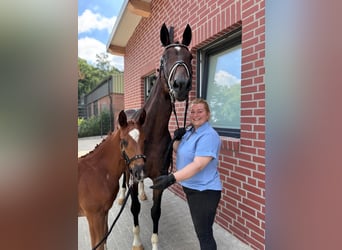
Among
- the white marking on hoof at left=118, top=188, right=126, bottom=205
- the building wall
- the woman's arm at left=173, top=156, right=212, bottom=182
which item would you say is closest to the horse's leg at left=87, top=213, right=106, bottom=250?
the woman's arm at left=173, top=156, right=212, bottom=182

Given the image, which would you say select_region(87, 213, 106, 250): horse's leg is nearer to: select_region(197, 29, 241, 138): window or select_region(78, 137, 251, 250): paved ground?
select_region(78, 137, 251, 250): paved ground

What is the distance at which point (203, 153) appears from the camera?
1.92 m

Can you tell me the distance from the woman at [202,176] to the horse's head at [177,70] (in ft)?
0.80

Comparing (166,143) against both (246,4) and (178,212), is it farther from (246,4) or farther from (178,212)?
(246,4)

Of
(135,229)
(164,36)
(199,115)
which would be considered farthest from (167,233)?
(164,36)

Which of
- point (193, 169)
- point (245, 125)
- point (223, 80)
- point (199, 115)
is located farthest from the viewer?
point (223, 80)

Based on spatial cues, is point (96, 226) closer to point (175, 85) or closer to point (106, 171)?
point (106, 171)

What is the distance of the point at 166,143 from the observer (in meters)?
2.89

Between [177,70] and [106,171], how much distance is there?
1105 millimetres

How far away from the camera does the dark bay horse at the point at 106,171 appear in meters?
1.99

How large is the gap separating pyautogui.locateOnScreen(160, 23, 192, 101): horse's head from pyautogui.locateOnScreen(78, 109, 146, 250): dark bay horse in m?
0.40

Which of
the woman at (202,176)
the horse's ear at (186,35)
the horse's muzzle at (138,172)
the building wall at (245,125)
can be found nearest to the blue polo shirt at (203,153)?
the woman at (202,176)
